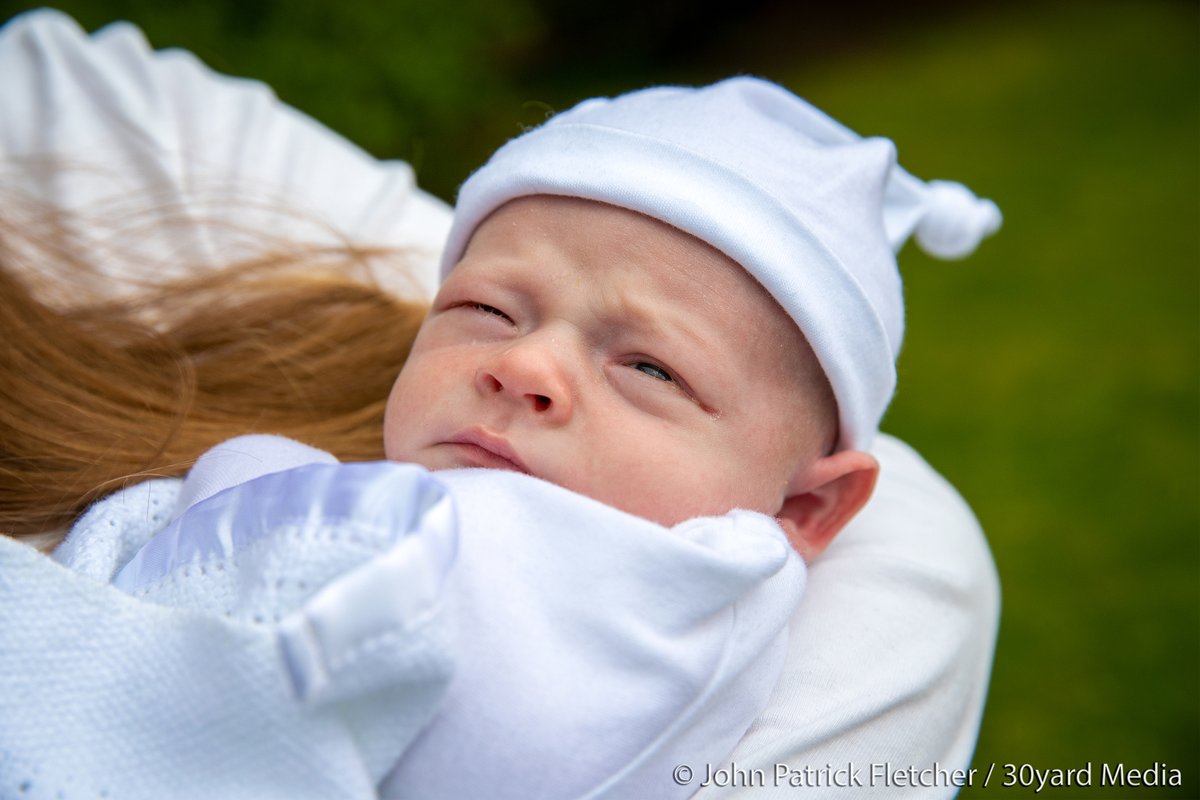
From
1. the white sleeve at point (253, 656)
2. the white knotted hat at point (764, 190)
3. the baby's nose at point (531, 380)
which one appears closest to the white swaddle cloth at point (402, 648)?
the white sleeve at point (253, 656)

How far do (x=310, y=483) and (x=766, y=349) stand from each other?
2.00 feet

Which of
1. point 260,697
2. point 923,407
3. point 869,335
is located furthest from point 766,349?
point 923,407

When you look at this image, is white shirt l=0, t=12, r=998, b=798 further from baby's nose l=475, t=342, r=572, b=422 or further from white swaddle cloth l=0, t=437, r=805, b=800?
baby's nose l=475, t=342, r=572, b=422

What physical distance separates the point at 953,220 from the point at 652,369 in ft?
2.18

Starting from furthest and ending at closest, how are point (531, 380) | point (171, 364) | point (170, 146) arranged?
point (170, 146) < point (171, 364) < point (531, 380)

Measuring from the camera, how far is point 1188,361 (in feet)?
12.2

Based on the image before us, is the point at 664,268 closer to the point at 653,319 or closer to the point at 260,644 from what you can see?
the point at 653,319

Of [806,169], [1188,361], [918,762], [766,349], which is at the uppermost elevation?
[1188,361]

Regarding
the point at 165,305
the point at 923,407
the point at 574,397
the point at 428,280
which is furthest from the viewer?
the point at 923,407

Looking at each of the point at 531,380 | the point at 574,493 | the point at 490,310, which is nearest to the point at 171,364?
the point at 490,310

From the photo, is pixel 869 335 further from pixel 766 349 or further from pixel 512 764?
pixel 512 764

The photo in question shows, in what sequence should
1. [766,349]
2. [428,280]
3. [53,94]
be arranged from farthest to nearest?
1. [428,280]
2. [53,94]
3. [766,349]

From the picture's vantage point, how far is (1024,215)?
4543 mm

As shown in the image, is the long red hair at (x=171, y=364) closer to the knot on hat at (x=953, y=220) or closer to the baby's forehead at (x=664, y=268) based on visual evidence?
the baby's forehead at (x=664, y=268)
